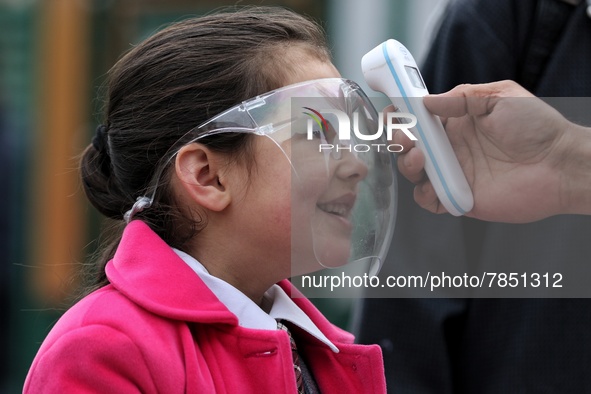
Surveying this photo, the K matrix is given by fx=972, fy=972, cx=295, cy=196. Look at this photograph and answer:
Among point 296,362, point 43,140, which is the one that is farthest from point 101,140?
point 43,140

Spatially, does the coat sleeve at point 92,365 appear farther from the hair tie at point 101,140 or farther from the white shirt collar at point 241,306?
the hair tie at point 101,140

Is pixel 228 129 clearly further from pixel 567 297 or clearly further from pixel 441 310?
pixel 567 297

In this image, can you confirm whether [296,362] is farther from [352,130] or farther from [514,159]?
[514,159]

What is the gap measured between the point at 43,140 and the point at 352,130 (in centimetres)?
363

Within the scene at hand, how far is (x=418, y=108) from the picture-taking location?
5.49 ft

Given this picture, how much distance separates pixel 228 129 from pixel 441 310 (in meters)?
0.59

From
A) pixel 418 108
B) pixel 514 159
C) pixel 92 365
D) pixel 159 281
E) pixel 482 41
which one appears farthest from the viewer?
pixel 482 41

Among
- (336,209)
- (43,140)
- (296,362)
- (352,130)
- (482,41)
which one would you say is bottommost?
(43,140)

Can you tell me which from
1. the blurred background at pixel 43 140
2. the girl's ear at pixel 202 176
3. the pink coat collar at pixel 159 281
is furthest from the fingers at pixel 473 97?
the blurred background at pixel 43 140

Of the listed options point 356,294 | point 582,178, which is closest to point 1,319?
point 356,294

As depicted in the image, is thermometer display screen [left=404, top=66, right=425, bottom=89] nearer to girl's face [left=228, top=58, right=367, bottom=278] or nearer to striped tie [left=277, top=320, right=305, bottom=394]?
girl's face [left=228, top=58, right=367, bottom=278]

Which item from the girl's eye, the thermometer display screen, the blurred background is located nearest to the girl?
the girl's eye

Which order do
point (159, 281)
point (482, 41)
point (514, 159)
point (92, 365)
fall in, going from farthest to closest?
point (482, 41) < point (514, 159) < point (159, 281) < point (92, 365)

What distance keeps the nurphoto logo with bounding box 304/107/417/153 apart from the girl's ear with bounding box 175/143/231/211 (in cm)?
18
